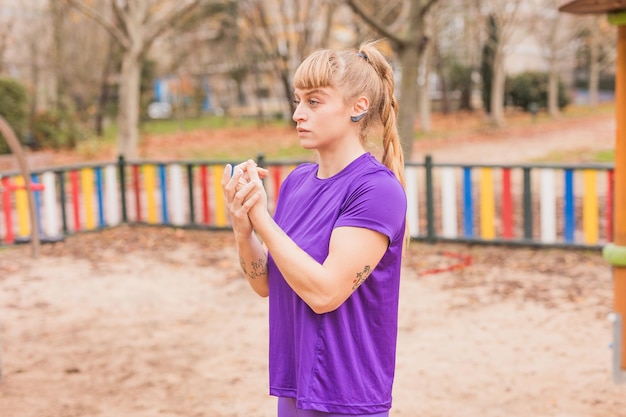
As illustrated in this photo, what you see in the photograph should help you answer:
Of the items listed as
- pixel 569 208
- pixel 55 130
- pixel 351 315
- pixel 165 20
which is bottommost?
pixel 569 208

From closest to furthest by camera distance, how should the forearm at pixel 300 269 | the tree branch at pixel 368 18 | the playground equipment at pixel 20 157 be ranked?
the forearm at pixel 300 269
the playground equipment at pixel 20 157
the tree branch at pixel 368 18

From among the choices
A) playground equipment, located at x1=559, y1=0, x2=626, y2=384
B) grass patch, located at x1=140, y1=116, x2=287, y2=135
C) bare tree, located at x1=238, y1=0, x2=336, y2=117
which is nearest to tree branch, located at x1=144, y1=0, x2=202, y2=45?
bare tree, located at x1=238, y1=0, x2=336, y2=117

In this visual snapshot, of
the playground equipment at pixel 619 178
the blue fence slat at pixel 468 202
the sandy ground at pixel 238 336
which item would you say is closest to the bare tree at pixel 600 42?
the blue fence slat at pixel 468 202

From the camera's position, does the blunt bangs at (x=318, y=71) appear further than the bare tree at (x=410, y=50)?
No

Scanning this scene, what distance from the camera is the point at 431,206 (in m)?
9.72

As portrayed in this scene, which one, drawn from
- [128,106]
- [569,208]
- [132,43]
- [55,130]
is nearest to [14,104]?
[55,130]

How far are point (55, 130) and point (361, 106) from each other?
73.3 feet

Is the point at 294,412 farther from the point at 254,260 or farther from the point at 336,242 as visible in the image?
the point at 336,242

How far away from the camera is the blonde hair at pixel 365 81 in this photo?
226 centimetres

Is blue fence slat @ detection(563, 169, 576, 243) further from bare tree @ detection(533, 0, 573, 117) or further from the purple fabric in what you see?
bare tree @ detection(533, 0, 573, 117)

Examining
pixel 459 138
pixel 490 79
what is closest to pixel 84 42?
pixel 459 138

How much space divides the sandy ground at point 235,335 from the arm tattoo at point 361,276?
8.94ft

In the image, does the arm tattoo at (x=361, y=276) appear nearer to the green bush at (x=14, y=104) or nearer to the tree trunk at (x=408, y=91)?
the tree trunk at (x=408, y=91)

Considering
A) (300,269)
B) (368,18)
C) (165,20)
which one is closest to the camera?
(300,269)
